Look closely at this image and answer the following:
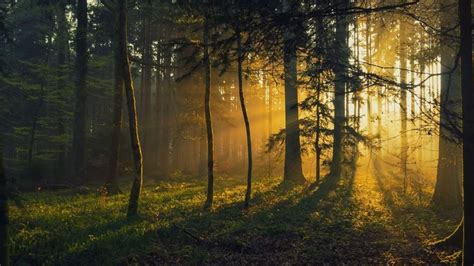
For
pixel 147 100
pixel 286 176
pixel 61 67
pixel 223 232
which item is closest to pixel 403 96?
pixel 223 232

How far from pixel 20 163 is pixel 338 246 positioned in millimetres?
29445

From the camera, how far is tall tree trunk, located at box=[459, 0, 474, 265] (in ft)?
21.2

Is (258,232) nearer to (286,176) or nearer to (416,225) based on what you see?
(416,225)

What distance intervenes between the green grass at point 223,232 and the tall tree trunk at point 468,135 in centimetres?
172

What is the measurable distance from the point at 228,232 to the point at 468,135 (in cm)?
605

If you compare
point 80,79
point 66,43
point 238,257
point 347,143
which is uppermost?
point 66,43

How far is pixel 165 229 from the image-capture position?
1008cm

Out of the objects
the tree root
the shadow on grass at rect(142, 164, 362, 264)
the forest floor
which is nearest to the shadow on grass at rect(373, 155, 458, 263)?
the forest floor

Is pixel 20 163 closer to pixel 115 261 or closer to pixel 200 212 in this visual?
pixel 200 212

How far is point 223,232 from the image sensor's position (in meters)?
10.2

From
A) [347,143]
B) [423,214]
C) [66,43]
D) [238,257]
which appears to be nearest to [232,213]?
[238,257]

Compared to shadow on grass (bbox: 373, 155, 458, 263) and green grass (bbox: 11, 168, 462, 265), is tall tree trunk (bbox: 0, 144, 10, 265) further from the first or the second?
shadow on grass (bbox: 373, 155, 458, 263)

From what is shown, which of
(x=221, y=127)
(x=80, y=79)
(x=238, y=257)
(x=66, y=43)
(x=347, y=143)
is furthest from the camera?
(x=221, y=127)

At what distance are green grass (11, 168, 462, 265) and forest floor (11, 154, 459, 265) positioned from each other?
0.07ft
